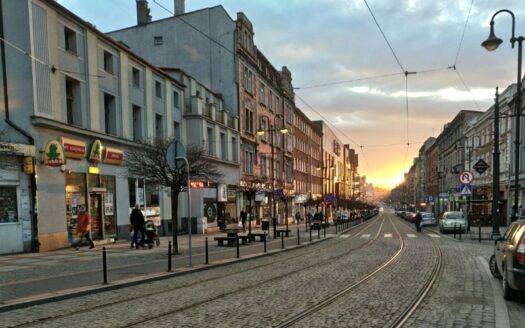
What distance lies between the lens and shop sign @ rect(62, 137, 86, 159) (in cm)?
1853

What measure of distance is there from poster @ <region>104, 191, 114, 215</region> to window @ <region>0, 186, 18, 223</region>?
5401 millimetres

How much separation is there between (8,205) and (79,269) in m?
5.77

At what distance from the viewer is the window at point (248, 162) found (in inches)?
1661

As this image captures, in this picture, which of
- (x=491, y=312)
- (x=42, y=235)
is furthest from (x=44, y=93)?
(x=491, y=312)

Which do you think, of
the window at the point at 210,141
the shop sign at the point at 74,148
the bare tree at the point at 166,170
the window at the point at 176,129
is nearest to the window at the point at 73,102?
the shop sign at the point at 74,148

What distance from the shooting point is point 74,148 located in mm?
19016

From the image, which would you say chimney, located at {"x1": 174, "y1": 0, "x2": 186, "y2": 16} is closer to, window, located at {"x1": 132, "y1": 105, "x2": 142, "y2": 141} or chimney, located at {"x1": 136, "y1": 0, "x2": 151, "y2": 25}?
chimney, located at {"x1": 136, "y1": 0, "x2": 151, "y2": 25}

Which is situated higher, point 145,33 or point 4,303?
point 145,33

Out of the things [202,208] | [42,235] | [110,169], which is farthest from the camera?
[202,208]

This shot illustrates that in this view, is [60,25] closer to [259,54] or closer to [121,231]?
[121,231]

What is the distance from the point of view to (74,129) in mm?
19094

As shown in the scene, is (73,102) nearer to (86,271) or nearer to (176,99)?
(86,271)

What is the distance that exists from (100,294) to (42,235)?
9.23m

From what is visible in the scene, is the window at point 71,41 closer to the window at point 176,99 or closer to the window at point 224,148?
the window at point 176,99
